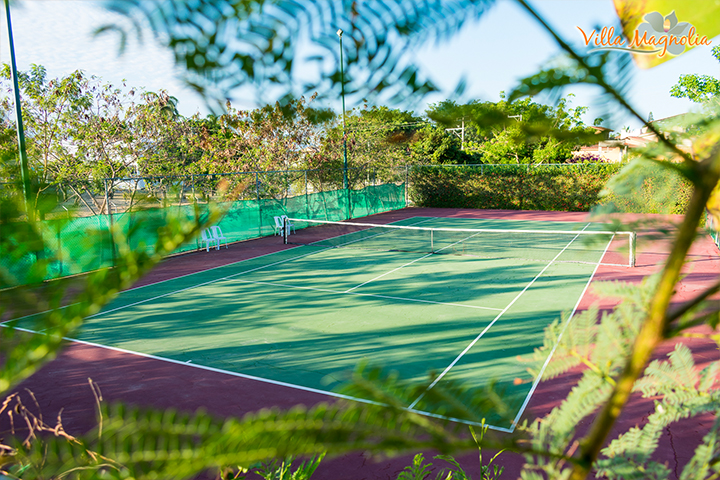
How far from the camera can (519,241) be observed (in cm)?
1856

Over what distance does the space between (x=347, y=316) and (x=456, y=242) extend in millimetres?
9480

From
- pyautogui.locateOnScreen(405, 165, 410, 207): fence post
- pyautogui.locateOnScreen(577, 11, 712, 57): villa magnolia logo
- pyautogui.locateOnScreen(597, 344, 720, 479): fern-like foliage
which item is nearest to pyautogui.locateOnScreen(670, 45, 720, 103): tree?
pyautogui.locateOnScreen(577, 11, 712, 57): villa magnolia logo

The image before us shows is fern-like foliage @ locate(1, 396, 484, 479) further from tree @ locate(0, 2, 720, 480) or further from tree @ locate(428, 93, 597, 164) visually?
tree @ locate(428, 93, 597, 164)

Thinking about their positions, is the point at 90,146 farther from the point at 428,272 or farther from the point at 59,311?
the point at 59,311

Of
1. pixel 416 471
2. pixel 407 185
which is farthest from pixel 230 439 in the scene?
pixel 407 185

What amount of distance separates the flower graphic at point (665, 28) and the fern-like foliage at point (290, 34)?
26cm

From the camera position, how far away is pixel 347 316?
992cm

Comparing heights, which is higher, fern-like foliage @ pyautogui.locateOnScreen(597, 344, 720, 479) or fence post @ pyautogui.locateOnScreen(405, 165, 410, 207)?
fence post @ pyautogui.locateOnScreen(405, 165, 410, 207)

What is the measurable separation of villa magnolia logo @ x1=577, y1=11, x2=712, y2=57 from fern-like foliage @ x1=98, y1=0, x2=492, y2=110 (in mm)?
207

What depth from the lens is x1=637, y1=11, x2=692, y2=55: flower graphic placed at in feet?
2.73

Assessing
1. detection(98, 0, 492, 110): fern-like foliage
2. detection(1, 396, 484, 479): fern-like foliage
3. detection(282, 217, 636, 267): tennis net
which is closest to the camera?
detection(1, 396, 484, 479): fern-like foliage

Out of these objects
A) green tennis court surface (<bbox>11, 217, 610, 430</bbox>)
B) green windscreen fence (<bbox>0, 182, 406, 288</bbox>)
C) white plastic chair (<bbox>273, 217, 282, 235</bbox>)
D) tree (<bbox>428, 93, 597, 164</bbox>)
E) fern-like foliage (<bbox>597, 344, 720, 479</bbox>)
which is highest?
tree (<bbox>428, 93, 597, 164</bbox>)

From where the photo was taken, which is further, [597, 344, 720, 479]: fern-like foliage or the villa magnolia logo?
[597, 344, 720, 479]: fern-like foliage

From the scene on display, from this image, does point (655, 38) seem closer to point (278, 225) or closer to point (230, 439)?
point (230, 439)
